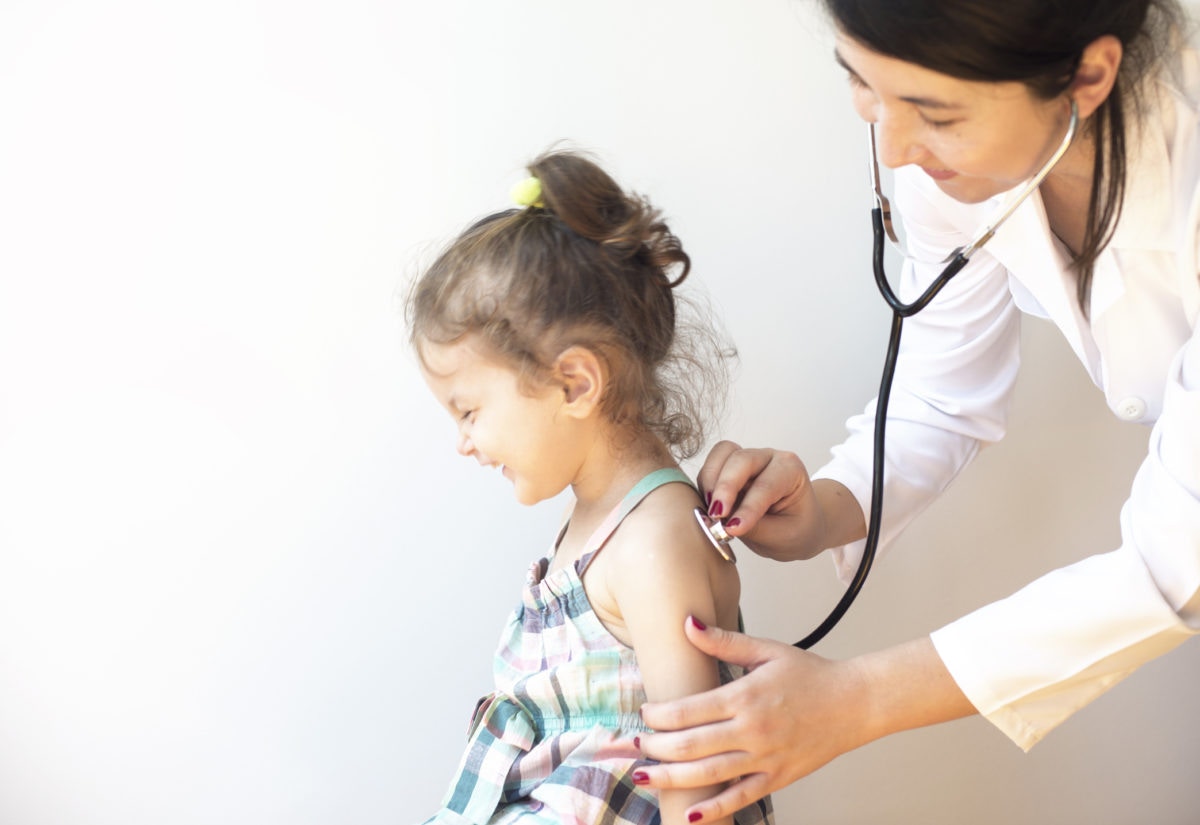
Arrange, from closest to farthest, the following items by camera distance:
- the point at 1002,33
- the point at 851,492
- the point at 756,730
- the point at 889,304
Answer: the point at 1002,33 → the point at 756,730 → the point at 889,304 → the point at 851,492

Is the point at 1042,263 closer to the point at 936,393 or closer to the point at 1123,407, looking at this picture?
the point at 1123,407

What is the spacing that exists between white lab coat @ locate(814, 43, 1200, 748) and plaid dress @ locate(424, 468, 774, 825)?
28 cm

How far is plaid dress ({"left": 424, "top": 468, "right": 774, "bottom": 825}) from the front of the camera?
1029mm

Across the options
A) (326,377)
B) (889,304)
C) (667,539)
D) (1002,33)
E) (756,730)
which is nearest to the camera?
(1002,33)

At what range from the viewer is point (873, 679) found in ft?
3.08

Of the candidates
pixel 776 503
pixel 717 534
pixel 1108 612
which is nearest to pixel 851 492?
pixel 776 503

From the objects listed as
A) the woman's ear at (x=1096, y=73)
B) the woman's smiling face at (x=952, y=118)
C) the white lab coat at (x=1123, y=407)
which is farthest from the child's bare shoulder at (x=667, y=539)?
the woman's ear at (x=1096, y=73)

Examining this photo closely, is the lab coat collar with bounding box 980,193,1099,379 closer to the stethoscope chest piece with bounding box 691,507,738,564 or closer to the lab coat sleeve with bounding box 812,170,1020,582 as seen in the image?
the lab coat sleeve with bounding box 812,170,1020,582

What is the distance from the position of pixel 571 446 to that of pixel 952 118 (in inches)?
18.7

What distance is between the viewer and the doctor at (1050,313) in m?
0.85

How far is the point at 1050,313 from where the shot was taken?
111 cm

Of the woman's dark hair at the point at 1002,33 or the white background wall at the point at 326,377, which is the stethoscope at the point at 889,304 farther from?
the white background wall at the point at 326,377

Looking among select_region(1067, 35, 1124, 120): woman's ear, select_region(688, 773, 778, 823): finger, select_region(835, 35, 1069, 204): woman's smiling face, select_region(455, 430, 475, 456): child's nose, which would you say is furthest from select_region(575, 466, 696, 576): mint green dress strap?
select_region(1067, 35, 1124, 120): woman's ear

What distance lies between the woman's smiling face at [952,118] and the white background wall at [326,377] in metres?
0.46
